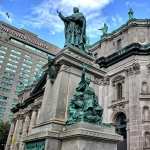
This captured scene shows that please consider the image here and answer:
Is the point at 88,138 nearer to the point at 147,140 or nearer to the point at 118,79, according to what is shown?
the point at 147,140

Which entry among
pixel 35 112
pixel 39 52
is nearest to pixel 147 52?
pixel 35 112

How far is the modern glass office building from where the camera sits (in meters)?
78.5

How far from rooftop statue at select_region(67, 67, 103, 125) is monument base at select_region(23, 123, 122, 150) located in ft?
1.14

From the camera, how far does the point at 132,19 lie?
105 feet

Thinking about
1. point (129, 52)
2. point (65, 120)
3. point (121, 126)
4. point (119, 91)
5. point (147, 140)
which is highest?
point (129, 52)

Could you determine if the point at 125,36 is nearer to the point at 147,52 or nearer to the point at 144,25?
the point at 144,25

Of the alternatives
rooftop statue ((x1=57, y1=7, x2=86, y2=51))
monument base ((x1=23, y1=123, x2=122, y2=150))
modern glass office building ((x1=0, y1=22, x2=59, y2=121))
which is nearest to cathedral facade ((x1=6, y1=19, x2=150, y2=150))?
rooftop statue ((x1=57, y1=7, x2=86, y2=51))

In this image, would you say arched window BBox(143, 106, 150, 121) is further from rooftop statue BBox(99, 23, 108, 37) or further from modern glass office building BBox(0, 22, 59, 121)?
modern glass office building BBox(0, 22, 59, 121)

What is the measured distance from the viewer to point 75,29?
11.2 meters

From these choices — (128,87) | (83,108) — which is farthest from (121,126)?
(83,108)

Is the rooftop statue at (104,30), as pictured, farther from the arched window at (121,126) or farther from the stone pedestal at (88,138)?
the stone pedestal at (88,138)

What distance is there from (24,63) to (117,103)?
69.2 meters

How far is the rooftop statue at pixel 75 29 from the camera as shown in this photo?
36.5 ft

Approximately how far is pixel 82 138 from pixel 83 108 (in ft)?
4.21
